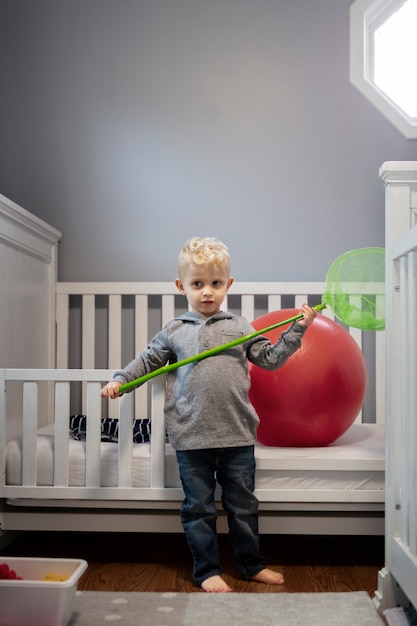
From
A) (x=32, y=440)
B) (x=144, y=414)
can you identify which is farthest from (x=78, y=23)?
(x=32, y=440)

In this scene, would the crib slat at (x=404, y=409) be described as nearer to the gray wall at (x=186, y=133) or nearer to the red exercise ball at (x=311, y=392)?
the red exercise ball at (x=311, y=392)

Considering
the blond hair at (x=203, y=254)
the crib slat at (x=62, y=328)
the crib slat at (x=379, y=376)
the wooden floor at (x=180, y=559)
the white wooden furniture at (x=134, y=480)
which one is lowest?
the wooden floor at (x=180, y=559)

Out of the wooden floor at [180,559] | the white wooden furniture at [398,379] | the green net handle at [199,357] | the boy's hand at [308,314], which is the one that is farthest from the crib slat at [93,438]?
the white wooden furniture at [398,379]

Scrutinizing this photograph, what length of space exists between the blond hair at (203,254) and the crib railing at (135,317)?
68 cm

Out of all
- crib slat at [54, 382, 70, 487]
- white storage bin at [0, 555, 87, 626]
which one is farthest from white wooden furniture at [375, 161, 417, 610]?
crib slat at [54, 382, 70, 487]

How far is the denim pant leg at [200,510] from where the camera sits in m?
1.47

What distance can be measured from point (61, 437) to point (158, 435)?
0.22 m

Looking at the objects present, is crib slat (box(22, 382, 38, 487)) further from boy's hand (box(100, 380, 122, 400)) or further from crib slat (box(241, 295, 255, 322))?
crib slat (box(241, 295, 255, 322))

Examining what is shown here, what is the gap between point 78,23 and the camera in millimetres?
2311

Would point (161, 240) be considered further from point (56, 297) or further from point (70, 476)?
point (70, 476)

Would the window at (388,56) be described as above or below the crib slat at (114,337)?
above

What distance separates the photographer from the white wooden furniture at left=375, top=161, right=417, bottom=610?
4.01 feet

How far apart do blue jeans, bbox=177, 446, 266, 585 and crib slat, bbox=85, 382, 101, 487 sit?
194mm

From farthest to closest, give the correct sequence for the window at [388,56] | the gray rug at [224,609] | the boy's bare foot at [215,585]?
the window at [388,56] < the boy's bare foot at [215,585] < the gray rug at [224,609]
